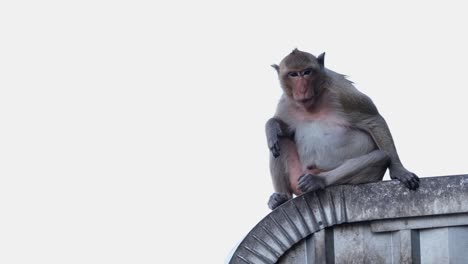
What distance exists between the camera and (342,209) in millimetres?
8195

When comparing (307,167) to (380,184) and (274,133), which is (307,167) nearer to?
(274,133)

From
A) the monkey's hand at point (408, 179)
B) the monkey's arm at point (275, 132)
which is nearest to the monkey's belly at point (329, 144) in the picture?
the monkey's arm at point (275, 132)

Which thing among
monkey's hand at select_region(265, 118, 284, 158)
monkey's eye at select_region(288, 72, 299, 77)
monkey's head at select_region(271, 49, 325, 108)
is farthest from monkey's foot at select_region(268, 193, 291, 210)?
monkey's eye at select_region(288, 72, 299, 77)

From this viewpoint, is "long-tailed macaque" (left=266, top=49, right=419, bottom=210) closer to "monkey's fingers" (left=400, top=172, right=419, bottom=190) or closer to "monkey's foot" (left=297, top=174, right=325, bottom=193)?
"monkey's foot" (left=297, top=174, right=325, bottom=193)

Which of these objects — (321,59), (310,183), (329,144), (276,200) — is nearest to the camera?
(310,183)

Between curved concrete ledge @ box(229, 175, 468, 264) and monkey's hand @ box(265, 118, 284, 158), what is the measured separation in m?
0.87

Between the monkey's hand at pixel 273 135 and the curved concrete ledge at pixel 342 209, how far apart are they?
34.2 inches

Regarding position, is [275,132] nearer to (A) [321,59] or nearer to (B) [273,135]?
(B) [273,135]

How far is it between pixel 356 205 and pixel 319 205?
0.27 meters

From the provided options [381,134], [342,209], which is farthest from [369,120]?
[342,209]

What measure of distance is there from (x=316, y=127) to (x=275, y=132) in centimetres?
37

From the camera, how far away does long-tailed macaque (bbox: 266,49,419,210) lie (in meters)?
9.33

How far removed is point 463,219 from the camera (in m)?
7.83

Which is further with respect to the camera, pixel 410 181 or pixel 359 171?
pixel 359 171
